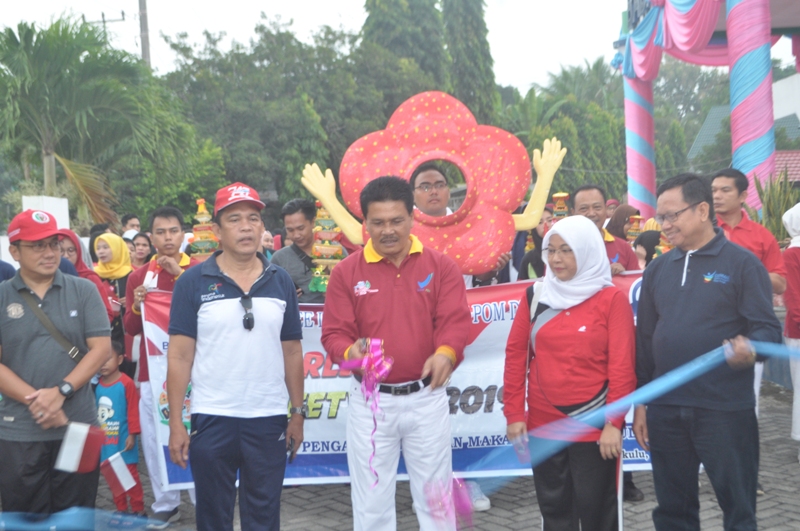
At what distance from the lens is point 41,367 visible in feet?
12.4

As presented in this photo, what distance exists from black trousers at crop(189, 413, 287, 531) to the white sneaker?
171 cm

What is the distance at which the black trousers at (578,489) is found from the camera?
11.5ft

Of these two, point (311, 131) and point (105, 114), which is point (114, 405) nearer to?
point (105, 114)

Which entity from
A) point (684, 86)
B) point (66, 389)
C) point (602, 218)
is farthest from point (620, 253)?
point (684, 86)

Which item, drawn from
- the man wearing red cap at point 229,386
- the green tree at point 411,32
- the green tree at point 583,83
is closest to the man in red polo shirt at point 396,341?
the man wearing red cap at point 229,386

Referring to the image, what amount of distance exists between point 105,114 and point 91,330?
38.4 feet

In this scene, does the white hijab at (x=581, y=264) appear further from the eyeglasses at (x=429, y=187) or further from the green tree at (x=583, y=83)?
the green tree at (x=583, y=83)

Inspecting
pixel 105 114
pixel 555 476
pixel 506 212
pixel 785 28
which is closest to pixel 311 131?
pixel 105 114

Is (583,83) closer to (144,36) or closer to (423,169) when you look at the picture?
(144,36)

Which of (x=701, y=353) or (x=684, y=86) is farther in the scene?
(x=684, y=86)

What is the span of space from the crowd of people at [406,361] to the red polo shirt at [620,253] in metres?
1.71

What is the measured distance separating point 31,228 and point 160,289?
1.35 metres

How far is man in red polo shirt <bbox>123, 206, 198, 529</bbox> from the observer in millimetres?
4973

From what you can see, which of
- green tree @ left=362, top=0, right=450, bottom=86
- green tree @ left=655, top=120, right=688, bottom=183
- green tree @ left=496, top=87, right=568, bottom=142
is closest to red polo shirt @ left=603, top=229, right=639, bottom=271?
green tree @ left=362, top=0, right=450, bottom=86
